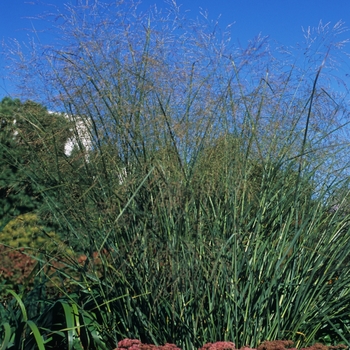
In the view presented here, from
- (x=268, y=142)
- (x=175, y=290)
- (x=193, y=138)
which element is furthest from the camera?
(x=268, y=142)

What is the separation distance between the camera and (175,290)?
114 inches

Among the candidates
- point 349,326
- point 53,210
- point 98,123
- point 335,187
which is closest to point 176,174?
point 98,123

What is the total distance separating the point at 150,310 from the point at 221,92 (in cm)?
144

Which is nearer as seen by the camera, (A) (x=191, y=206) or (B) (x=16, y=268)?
(A) (x=191, y=206)

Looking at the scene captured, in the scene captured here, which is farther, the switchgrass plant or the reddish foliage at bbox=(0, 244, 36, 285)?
the reddish foliage at bbox=(0, 244, 36, 285)

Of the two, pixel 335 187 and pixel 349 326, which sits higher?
pixel 335 187

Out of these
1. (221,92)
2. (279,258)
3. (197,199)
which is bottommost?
(279,258)

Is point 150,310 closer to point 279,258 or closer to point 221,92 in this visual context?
point 279,258

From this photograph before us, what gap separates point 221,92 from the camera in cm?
361

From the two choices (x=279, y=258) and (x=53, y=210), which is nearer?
(x=279, y=258)

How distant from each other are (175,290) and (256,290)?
45 cm

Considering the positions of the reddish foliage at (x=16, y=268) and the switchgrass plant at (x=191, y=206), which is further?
the reddish foliage at (x=16, y=268)

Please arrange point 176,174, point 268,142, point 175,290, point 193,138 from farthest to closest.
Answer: point 268,142 → point 193,138 → point 176,174 → point 175,290

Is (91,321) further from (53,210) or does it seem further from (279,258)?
(279,258)
